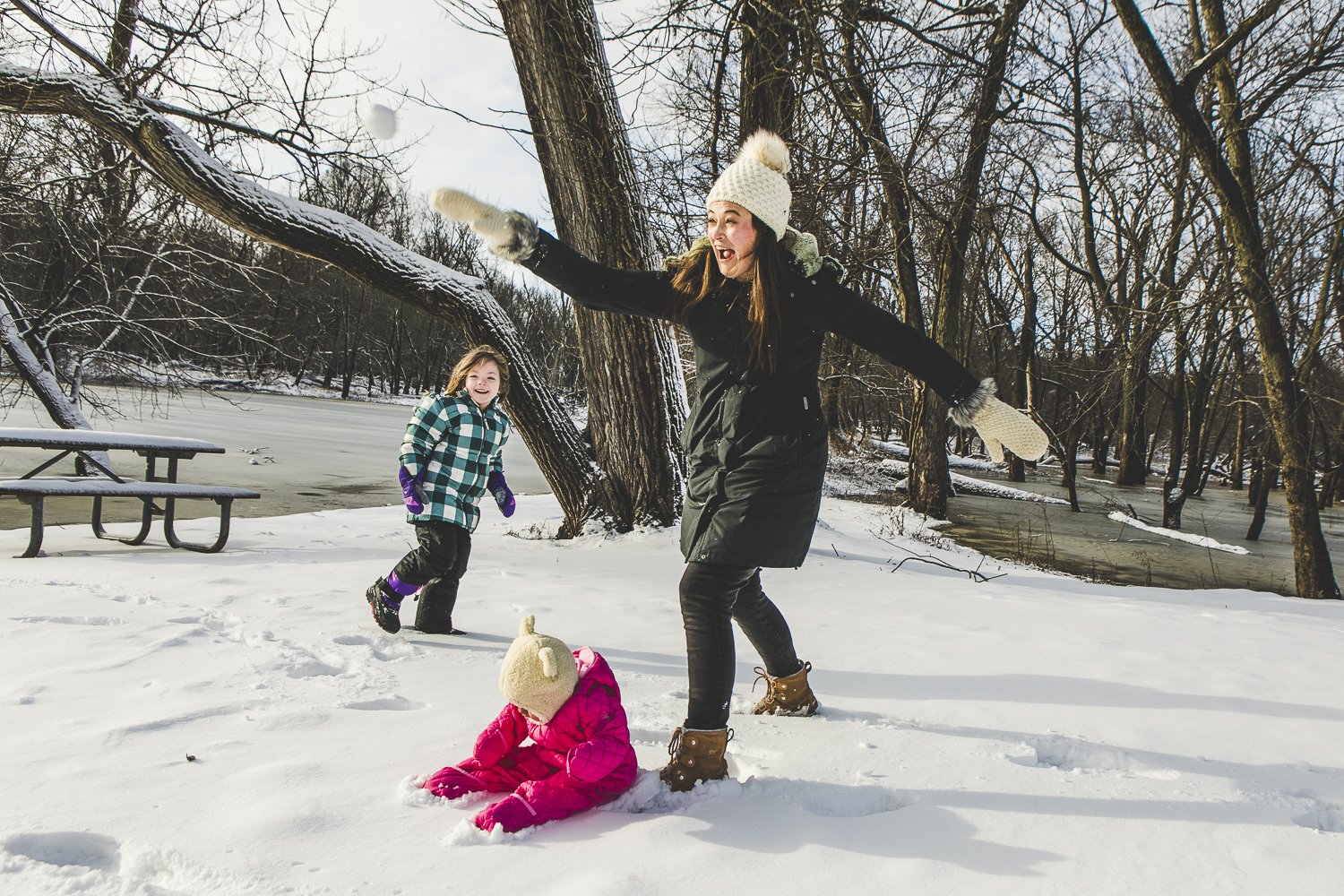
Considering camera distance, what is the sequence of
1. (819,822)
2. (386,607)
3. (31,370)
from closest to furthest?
(819,822)
(386,607)
(31,370)

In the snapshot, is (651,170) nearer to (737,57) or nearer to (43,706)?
(737,57)

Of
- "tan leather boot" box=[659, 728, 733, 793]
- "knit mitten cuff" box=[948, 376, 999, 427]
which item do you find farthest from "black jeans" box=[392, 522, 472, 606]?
"knit mitten cuff" box=[948, 376, 999, 427]

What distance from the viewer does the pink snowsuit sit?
2.03 m

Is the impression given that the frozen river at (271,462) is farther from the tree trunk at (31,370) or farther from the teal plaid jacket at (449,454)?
the teal plaid jacket at (449,454)

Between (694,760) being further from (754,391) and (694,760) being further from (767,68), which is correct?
(767,68)

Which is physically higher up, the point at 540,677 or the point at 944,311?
the point at 944,311

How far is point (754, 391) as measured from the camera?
2355 millimetres

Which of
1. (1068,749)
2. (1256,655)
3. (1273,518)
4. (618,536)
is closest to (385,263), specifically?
(618,536)

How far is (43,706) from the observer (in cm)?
258

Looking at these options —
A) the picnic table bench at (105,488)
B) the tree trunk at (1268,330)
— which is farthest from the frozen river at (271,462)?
the tree trunk at (1268,330)

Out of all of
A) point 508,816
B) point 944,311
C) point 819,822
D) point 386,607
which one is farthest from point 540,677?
point 944,311

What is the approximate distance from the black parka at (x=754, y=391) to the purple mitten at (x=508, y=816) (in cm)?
81

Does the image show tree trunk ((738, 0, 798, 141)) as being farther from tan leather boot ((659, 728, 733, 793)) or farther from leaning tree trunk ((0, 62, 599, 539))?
tan leather boot ((659, 728, 733, 793))

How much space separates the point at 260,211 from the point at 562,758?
18.0 ft
